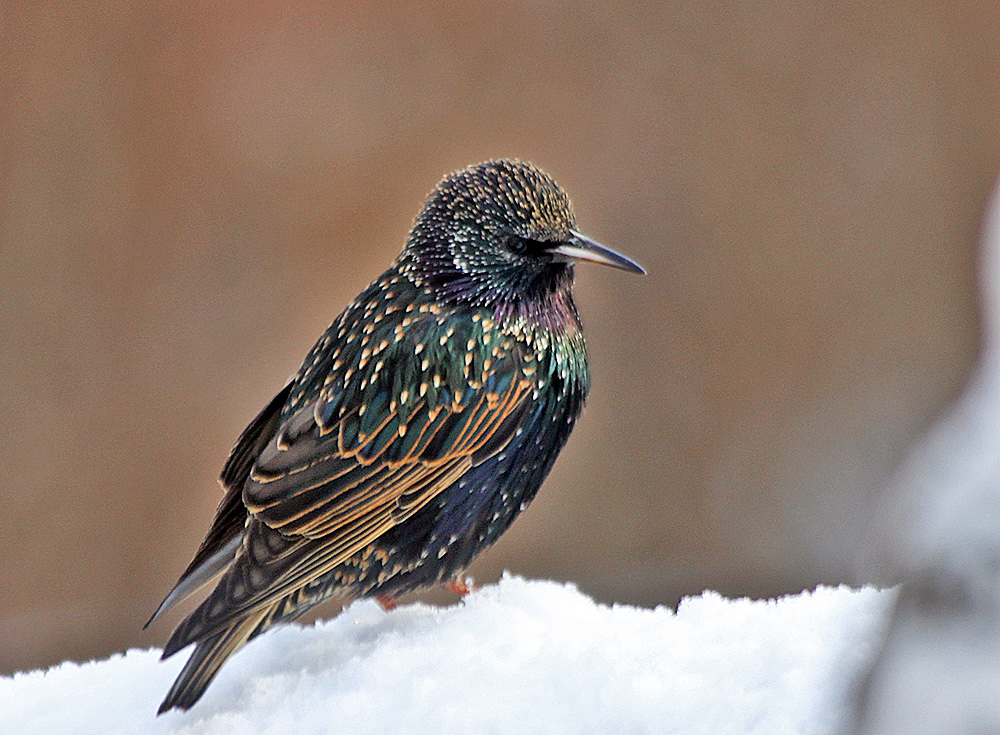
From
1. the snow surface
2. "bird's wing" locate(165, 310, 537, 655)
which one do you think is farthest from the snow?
"bird's wing" locate(165, 310, 537, 655)

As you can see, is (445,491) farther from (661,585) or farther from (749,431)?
(749,431)

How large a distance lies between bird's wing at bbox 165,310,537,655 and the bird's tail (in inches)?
2.8

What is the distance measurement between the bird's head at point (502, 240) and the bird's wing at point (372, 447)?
0.44 ft

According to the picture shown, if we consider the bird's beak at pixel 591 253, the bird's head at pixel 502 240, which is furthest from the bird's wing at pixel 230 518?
the bird's beak at pixel 591 253

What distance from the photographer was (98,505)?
4.66 m

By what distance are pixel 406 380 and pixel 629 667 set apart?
2.79 feet

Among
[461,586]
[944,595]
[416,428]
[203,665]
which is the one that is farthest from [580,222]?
[944,595]

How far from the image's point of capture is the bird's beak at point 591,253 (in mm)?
2492

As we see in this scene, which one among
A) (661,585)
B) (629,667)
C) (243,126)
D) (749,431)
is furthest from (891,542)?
(243,126)

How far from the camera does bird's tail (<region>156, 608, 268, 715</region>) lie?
84.5 inches

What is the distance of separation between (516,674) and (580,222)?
2.83 metres

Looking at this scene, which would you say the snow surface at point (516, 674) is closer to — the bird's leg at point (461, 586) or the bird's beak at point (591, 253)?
the bird's leg at point (461, 586)

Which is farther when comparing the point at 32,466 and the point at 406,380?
the point at 32,466

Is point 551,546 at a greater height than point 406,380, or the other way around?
point 406,380
